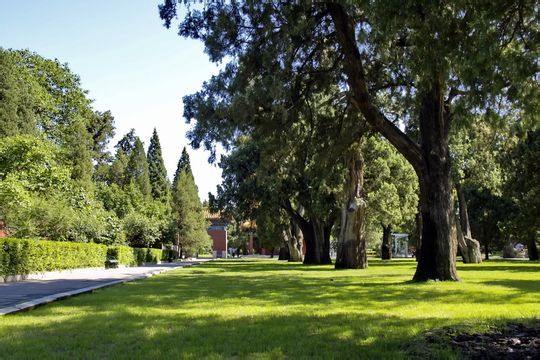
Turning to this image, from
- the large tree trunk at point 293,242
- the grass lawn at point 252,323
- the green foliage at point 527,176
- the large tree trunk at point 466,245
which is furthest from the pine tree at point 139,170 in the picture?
the grass lawn at point 252,323

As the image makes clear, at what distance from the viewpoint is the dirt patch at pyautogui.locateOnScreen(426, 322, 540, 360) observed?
4.75 meters

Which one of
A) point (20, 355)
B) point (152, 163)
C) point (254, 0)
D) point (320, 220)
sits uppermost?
point (152, 163)

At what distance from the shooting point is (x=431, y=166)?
1548 cm

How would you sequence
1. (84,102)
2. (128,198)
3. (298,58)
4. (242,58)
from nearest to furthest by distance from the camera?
1. (242,58)
2. (298,58)
3. (84,102)
4. (128,198)

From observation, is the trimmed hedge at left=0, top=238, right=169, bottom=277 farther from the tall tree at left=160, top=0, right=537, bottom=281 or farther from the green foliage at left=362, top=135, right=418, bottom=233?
the green foliage at left=362, top=135, right=418, bottom=233

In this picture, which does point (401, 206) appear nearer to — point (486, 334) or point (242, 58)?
point (242, 58)

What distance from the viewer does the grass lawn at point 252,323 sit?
5.24 metres

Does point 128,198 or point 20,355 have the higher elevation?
point 128,198

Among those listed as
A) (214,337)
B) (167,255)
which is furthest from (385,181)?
(214,337)

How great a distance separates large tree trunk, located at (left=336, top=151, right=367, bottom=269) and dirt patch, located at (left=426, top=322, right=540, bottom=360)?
18791 millimetres

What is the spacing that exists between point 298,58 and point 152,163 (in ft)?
179

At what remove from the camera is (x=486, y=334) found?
5707mm

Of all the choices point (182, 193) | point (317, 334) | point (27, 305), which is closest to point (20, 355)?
point (317, 334)

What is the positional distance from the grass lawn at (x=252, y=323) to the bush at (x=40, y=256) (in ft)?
24.5
